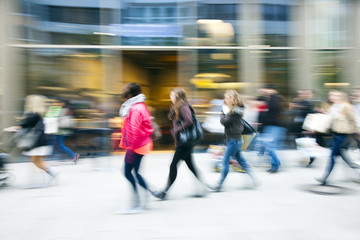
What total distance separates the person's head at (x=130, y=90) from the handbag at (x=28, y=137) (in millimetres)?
2282

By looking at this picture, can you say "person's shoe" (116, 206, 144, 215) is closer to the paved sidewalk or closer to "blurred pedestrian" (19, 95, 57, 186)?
the paved sidewalk

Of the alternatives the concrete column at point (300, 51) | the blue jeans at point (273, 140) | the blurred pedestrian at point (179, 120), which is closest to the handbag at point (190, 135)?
the blurred pedestrian at point (179, 120)

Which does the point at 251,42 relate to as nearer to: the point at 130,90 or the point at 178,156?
the point at 178,156

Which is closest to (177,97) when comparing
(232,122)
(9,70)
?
(232,122)

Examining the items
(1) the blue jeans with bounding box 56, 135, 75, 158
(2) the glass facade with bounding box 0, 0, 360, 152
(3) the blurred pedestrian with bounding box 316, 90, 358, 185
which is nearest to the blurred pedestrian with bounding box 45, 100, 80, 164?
(1) the blue jeans with bounding box 56, 135, 75, 158

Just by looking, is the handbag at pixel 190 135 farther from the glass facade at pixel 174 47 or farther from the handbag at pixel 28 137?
the glass facade at pixel 174 47

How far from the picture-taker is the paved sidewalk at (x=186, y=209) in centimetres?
404

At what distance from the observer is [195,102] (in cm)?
959

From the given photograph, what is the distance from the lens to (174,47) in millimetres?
9711

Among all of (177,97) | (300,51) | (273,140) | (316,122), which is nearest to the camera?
(177,97)

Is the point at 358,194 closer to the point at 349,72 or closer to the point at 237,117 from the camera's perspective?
the point at 237,117

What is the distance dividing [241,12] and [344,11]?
3219mm

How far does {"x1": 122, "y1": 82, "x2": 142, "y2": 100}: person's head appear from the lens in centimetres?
462

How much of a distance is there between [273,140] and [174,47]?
4191 mm
